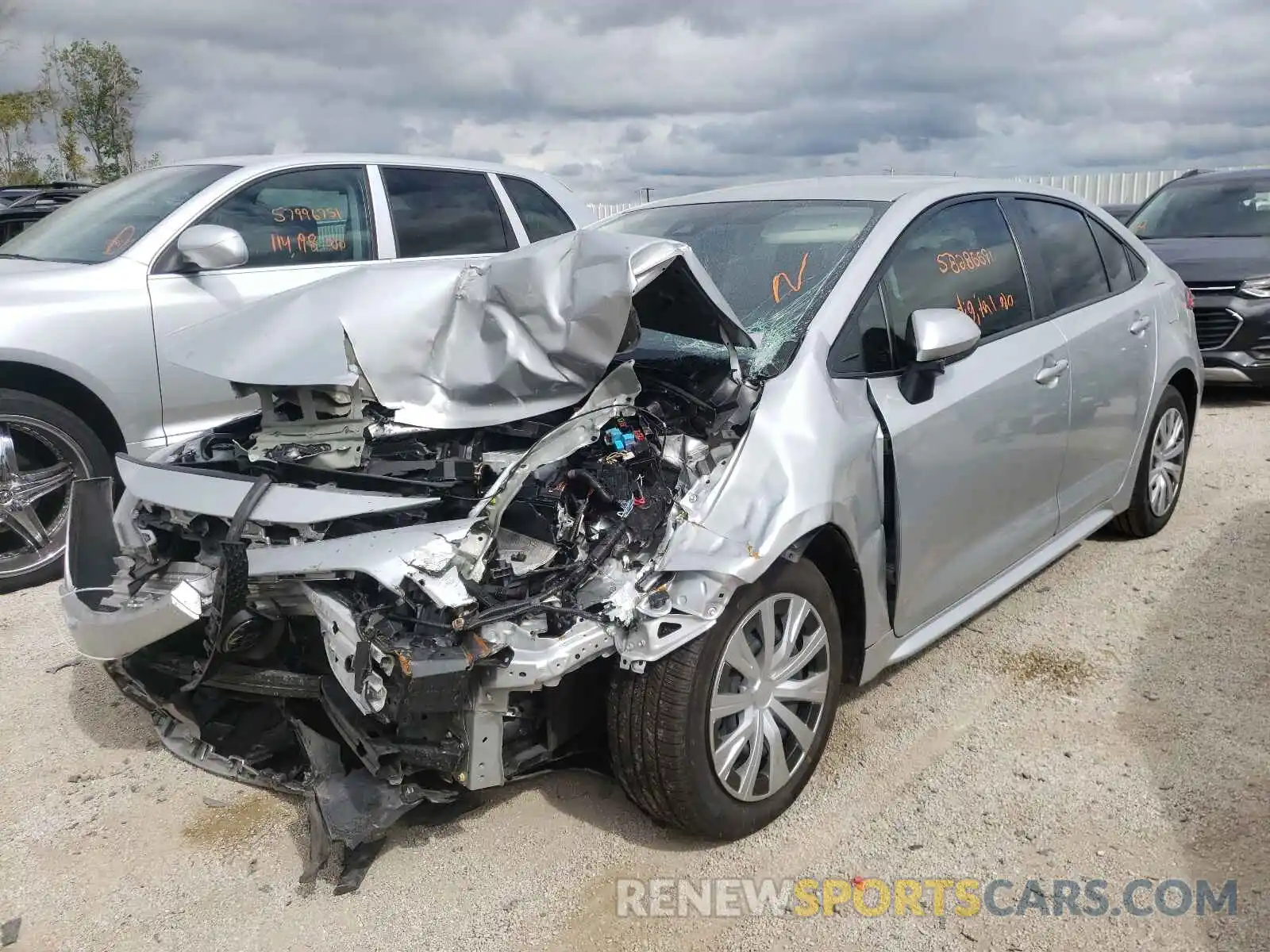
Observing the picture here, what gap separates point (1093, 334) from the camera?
390cm

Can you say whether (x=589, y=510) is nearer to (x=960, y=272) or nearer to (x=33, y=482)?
(x=960, y=272)

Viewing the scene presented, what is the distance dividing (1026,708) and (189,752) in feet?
8.89

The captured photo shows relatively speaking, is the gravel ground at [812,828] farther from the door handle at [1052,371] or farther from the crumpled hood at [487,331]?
the crumpled hood at [487,331]

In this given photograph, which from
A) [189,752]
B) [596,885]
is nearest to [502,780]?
[596,885]

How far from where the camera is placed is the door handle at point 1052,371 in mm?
3516

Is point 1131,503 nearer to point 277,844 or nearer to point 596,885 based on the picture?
point 596,885

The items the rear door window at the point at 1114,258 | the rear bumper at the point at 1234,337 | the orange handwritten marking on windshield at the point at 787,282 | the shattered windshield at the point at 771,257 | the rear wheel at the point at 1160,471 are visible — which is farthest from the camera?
the rear bumper at the point at 1234,337

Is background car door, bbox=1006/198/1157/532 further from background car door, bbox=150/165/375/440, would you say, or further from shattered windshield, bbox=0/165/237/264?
shattered windshield, bbox=0/165/237/264

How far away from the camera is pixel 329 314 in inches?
118

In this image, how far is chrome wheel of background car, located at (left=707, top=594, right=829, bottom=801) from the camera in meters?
2.55

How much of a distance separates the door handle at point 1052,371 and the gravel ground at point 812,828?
1.05 meters

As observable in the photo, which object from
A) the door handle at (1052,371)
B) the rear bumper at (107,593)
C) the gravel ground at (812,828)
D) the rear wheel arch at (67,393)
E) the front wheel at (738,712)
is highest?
the door handle at (1052,371)

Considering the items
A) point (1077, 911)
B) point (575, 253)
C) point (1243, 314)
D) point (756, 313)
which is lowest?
point (1077, 911)

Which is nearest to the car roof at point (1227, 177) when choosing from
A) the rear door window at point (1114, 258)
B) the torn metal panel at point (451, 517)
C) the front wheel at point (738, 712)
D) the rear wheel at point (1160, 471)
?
the rear wheel at point (1160, 471)
